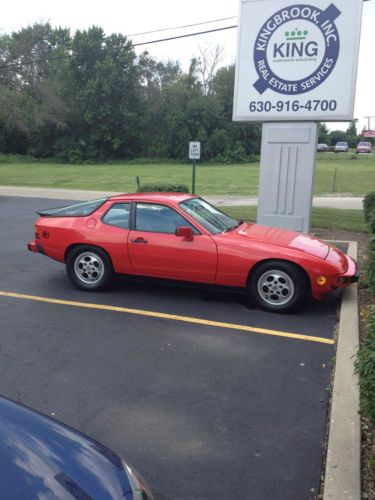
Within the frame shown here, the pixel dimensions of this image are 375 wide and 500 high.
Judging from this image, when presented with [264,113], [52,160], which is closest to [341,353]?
[264,113]

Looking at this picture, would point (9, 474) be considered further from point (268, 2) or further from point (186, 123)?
point (186, 123)

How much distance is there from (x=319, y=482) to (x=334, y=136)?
10233cm

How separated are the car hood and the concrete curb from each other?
49.1 inches

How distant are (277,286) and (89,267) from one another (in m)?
2.49

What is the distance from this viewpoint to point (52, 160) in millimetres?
65062

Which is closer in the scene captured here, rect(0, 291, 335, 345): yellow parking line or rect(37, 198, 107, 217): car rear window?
rect(0, 291, 335, 345): yellow parking line

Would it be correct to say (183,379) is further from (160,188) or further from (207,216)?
(160,188)

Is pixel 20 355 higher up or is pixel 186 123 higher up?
pixel 186 123

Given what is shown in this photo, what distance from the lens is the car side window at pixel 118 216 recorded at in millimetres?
6066

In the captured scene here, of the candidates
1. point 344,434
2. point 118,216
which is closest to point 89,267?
point 118,216

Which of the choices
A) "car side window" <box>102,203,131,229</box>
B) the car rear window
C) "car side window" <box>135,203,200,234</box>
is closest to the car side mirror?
"car side window" <box>135,203,200,234</box>

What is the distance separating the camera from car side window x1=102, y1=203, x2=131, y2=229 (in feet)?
19.9

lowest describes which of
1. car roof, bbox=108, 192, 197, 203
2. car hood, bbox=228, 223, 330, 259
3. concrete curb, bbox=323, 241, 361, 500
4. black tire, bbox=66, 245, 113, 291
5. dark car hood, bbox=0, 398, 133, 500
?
concrete curb, bbox=323, 241, 361, 500

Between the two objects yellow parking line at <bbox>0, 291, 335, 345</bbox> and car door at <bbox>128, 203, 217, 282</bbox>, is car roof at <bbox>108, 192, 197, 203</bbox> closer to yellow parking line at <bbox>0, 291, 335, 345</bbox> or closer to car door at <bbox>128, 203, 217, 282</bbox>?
car door at <bbox>128, 203, 217, 282</bbox>
